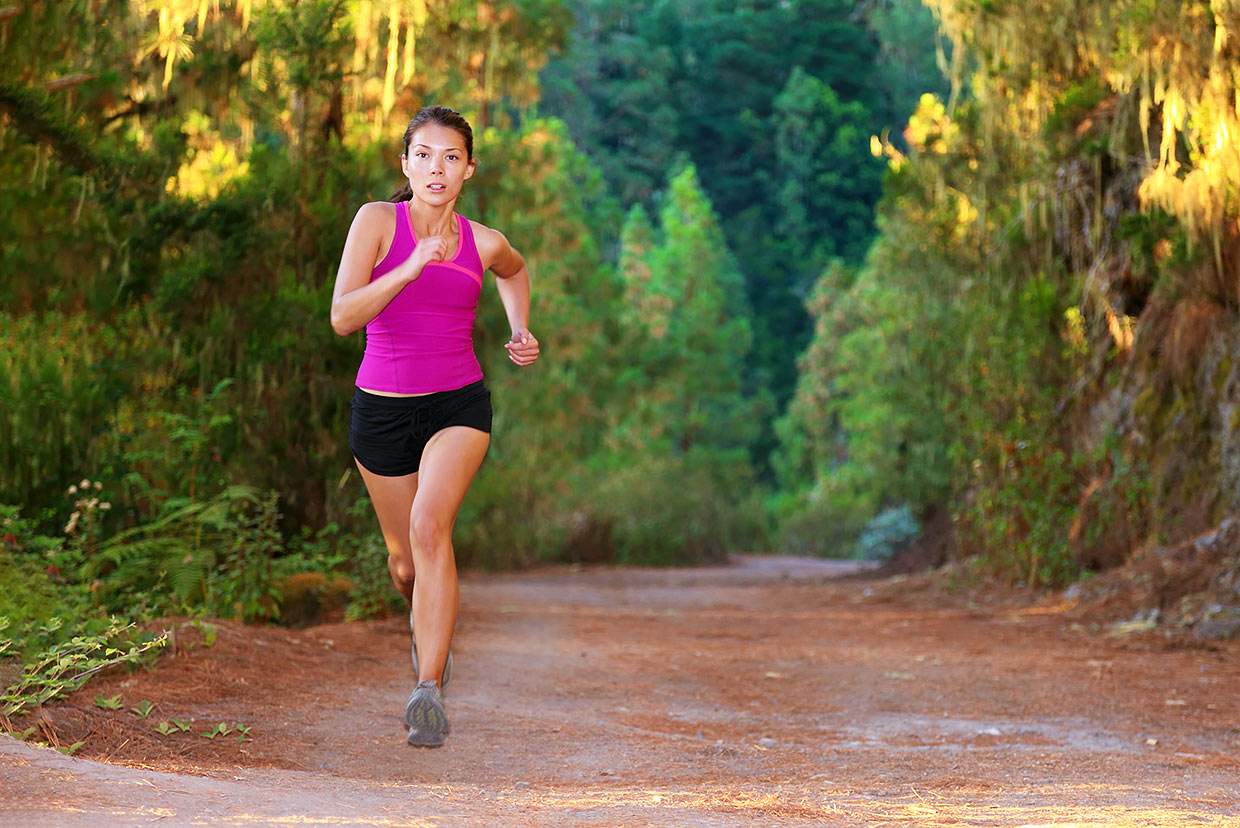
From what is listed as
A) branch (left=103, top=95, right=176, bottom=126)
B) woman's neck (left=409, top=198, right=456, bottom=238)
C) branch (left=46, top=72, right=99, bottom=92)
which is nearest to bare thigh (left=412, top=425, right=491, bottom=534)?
woman's neck (left=409, top=198, right=456, bottom=238)

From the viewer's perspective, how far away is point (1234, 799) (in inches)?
178

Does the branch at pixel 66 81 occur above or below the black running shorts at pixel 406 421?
above

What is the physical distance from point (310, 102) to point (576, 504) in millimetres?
14932

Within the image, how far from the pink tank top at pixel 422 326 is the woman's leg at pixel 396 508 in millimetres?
376

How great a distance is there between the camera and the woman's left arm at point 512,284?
5.17 metres

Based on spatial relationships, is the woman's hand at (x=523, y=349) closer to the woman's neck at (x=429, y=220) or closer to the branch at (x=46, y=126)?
the woman's neck at (x=429, y=220)

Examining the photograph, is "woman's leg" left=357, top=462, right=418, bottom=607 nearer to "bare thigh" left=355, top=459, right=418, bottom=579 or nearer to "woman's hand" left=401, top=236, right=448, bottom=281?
"bare thigh" left=355, top=459, right=418, bottom=579

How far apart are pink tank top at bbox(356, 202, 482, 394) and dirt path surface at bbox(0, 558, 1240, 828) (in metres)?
1.35

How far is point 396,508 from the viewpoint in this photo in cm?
539

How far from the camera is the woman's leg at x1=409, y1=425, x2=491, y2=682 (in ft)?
16.6

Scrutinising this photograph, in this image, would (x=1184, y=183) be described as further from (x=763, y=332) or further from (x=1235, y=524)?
(x=763, y=332)

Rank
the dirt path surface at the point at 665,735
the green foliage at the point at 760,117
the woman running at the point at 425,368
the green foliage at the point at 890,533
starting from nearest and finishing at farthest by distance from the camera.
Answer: the dirt path surface at the point at 665,735 → the woman running at the point at 425,368 → the green foliage at the point at 890,533 → the green foliage at the point at 760,117

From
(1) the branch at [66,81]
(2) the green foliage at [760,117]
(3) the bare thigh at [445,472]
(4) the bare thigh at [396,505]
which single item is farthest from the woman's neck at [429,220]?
(2) the green foliage at [760,117]

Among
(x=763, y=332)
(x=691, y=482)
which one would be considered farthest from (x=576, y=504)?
(x=763, y=332)
